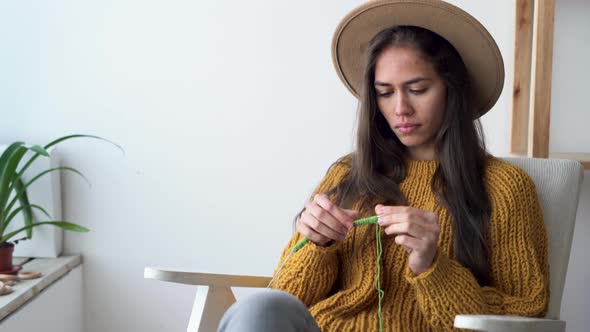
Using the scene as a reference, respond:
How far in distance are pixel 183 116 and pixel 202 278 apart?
2.47ft

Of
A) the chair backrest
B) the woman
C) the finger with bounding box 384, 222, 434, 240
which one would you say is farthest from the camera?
the chair backrest

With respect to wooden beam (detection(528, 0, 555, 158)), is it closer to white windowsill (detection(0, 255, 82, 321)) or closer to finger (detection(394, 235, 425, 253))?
finger (detection(394, 235, 425, 253))

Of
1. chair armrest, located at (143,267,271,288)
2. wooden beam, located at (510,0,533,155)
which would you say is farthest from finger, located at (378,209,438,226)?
wooden beam, located at (510,0,533,155)

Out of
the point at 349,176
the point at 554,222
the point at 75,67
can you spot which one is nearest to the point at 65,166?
the point at 75,67

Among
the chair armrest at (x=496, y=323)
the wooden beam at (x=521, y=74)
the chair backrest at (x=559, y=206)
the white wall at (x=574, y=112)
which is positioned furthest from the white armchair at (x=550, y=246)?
the white wall at (x=574, y=112)

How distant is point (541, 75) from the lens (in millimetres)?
1642

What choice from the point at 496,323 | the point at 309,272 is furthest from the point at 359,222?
the point at 496,323

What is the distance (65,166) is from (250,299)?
1.12m

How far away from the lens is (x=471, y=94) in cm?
139

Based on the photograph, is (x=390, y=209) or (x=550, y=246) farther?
(x=550, y=246)

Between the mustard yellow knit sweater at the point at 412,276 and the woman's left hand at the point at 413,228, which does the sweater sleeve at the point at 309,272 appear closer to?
the mustard yellow knit sweater at the point at 412,276

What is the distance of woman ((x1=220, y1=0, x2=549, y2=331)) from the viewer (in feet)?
3.92

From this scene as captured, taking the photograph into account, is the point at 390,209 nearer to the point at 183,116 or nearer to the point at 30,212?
the point at 183,116

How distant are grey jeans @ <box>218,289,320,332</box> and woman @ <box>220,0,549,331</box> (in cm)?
20
